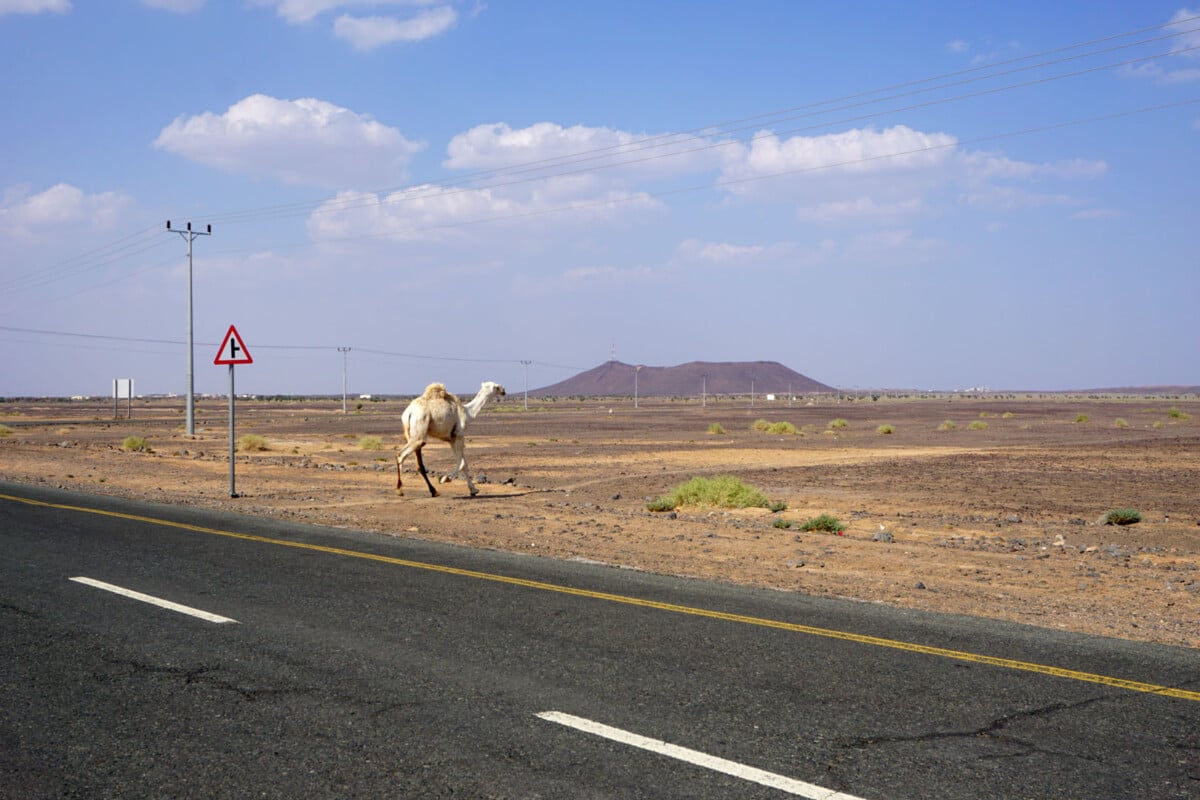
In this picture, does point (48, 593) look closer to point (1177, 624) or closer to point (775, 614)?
point (775, 614)

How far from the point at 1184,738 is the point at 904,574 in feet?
23.1

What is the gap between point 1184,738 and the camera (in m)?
5.68

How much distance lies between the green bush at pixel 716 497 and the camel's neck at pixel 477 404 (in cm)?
445

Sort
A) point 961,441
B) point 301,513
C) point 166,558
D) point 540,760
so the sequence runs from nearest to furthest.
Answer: point 540,760
point 166,558
point 301,513
point 961,441

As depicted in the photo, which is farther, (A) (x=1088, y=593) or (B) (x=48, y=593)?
(A) (x=1088, y=593)

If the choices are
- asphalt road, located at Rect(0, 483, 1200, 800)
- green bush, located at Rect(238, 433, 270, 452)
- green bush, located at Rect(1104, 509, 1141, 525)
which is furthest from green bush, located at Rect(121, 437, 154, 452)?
green bush, located at Rect(1104, 509, 1141, 525)

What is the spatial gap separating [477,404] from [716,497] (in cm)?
Answer: 582

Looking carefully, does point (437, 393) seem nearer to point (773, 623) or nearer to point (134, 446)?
point (773, 623)

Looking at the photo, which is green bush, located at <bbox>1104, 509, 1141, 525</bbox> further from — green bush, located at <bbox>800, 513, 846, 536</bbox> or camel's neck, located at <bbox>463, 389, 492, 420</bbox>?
camel's neck, located at <bbox>463, 389, 492, 420</bbox>

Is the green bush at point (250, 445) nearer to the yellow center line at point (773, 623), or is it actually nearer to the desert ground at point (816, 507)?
the desert ground at point (816, 507)

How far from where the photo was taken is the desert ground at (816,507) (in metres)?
11.7

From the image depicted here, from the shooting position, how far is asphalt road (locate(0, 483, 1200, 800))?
16.6 ft

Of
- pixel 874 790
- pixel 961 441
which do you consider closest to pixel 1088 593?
pixel 874 790

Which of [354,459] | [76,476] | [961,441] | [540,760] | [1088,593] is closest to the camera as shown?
[540,760]
